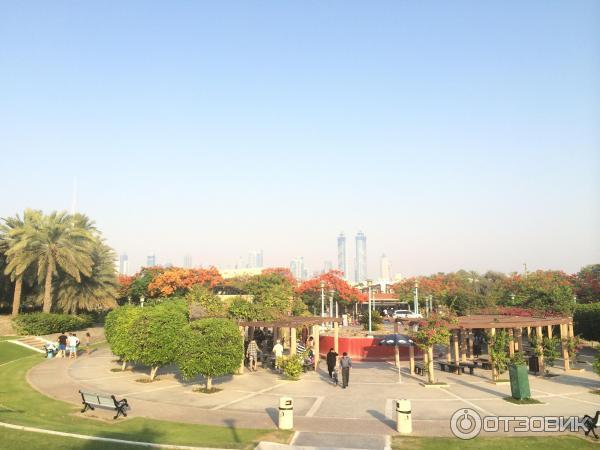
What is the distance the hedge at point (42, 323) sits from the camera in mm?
36906

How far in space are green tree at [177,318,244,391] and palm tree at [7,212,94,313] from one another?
2686 centimetres

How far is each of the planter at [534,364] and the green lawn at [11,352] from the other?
2910 centimetres

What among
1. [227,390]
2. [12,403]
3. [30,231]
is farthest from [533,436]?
[30,231]

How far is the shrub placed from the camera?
2053cm

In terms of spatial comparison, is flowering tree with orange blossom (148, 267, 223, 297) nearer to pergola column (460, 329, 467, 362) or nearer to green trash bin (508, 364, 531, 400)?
pergola column (460, 329, 467, 362)

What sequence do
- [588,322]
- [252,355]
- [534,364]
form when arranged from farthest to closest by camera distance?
1. [588,322]
2. [252,355]
3. [534,364]

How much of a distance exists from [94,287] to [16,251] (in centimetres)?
860

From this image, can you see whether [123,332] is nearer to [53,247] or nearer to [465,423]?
[465,423]

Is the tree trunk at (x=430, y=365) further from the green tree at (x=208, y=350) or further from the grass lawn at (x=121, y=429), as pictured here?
the grass lawn at (x=121, y=429)

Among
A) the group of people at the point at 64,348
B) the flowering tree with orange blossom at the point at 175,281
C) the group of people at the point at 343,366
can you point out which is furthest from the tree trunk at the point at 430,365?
the flowering tree with orange blossom at the point at 175,281

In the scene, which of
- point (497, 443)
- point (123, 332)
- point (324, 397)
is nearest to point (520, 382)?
point (497, 443)

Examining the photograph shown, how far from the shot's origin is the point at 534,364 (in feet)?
72.8

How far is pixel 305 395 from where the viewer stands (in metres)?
17.6

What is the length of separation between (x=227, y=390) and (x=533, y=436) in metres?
11.3
